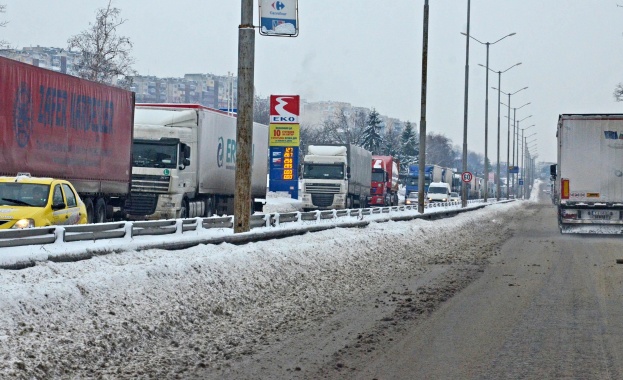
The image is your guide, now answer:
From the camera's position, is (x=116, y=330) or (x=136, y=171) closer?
(x=116, y=330)

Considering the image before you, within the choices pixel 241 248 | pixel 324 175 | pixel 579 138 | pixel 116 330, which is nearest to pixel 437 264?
pixel 241 248

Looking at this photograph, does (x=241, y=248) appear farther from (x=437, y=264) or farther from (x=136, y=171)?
(x=136, y=171)

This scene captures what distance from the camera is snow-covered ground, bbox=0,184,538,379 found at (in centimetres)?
896

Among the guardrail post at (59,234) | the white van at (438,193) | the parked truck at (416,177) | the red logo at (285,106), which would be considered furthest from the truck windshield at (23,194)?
the parked truck at (416,177)

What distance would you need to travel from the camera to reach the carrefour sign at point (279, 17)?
1995 cm

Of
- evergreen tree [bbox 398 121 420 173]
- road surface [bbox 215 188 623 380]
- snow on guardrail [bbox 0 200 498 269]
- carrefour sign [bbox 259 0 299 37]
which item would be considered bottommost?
road surface [bbox 215 188 623 380]

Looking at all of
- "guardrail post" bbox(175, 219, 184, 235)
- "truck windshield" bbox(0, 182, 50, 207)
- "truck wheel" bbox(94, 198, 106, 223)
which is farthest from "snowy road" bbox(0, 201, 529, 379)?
"truck wheel" bbox(94, 198, 106, 223)

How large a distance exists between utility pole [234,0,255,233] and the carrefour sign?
21.5 inches

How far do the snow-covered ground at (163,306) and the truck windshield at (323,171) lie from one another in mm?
31759

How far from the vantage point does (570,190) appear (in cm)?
3366

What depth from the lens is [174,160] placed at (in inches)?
1188

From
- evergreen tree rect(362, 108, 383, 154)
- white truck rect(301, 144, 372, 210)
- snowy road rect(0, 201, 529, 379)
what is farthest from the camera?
evergreen tree rect(362, 108, 383, 154)

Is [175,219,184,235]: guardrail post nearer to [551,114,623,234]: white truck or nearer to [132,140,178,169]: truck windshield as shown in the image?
[132,140,178,169]: truck windshield

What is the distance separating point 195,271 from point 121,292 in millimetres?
2384
